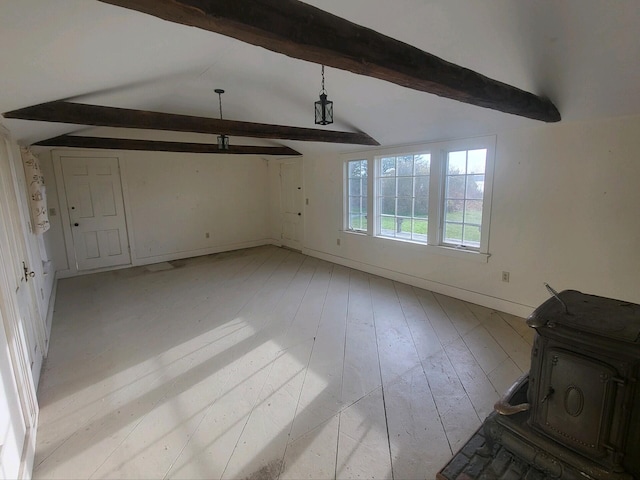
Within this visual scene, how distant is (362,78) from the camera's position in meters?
2.99

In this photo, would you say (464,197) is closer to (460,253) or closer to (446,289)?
(460,253)

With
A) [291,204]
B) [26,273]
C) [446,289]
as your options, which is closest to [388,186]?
[446,289]

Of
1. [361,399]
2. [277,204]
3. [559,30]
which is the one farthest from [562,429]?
[277,204]

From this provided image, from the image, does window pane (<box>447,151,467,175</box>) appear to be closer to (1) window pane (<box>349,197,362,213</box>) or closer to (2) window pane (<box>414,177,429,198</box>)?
(2) window pane (<box>414,177,429,198</box>)

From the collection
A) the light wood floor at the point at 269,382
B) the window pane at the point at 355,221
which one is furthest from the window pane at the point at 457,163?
the window pane at the point at 355,221

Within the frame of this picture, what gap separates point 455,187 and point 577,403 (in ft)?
9.51

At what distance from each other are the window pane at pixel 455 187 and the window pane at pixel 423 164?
314 millimetres

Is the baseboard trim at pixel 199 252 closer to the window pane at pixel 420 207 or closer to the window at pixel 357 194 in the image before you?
the window at pixel 357 194

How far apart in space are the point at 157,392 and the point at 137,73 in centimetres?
238

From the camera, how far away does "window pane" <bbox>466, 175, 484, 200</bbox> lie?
12.0 feet

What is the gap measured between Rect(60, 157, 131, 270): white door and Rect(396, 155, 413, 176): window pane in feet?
15.6

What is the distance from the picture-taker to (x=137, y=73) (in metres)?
2.40

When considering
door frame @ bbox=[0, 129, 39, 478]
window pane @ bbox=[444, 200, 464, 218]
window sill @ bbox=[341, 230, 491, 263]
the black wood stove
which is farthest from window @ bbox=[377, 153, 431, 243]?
door frame @ bbox=[0, 129, 39, 478]

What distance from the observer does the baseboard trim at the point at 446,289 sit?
3.48m
